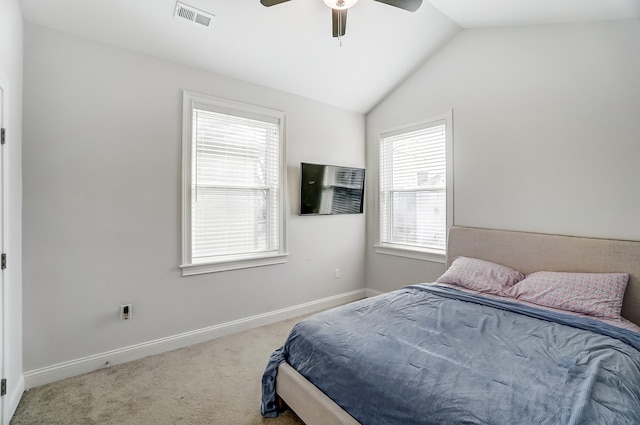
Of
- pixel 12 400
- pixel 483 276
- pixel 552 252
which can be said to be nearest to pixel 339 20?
pixel 483 276

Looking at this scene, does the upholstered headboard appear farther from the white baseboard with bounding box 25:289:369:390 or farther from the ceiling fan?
the ceiling fan

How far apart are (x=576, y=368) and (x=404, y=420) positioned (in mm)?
878

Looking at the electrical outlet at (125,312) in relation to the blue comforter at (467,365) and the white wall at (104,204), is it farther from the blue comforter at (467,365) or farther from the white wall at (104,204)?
the blue comforter at (467,365)

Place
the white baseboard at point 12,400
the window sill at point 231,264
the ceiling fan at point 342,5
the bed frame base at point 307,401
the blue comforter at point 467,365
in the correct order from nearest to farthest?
the blue comforter at point 467,365 → the bed frame base at point 307,401 → the white baseboard at point 12,400 → the ceiling fan at point 342,5 → the window sill at point 231,264

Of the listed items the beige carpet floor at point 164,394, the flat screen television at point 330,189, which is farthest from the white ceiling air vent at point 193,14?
the beige carpet floor at point 164,394

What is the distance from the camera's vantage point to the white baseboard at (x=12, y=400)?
1.85m

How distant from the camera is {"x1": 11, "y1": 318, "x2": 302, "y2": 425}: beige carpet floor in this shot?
194 centimetres

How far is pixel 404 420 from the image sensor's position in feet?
4.22

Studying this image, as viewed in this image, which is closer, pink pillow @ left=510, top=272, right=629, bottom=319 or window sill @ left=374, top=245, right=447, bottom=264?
pink pillow @ left=510, top=272, right=629, bottom=319

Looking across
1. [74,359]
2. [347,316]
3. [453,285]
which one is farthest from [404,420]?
[74,359]

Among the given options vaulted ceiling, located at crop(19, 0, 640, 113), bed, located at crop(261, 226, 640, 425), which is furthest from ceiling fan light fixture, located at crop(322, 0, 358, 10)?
bed, located at crop(261, 226, 640, 425)

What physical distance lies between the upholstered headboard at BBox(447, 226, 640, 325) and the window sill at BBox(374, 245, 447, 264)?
20 cm

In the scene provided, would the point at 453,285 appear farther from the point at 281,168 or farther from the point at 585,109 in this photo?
the point at 281,168

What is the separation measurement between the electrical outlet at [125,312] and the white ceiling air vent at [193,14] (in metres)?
2.41
